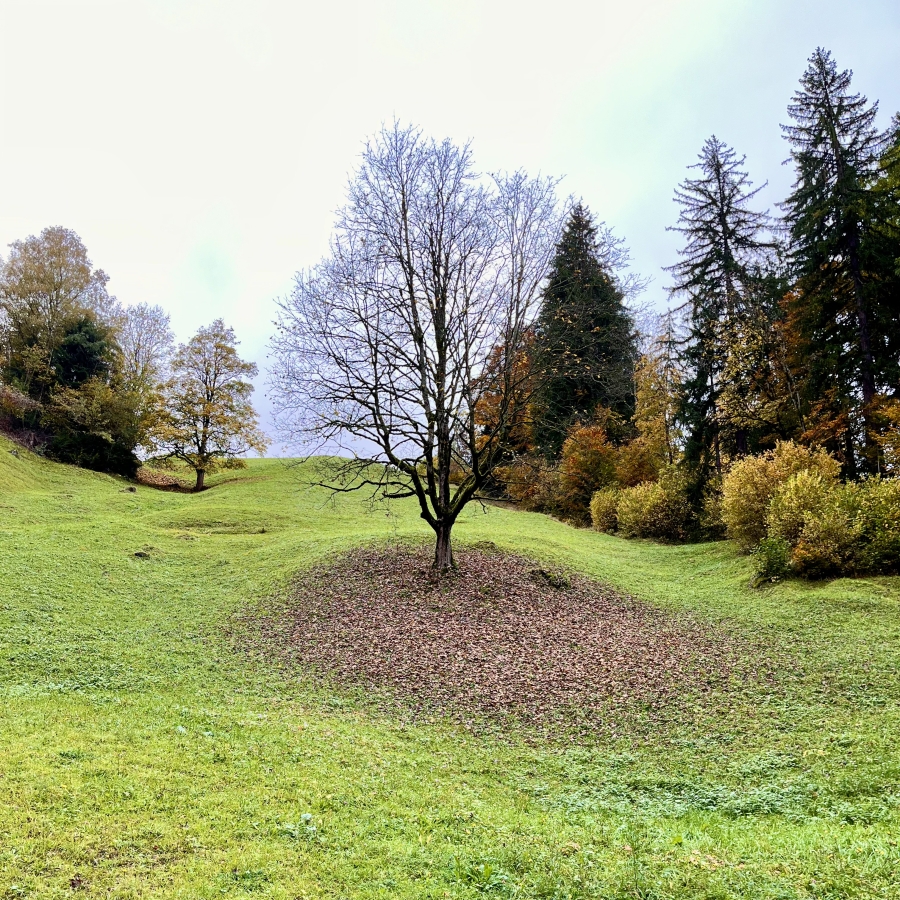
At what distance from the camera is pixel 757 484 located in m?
16.6

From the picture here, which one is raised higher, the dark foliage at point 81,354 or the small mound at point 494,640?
the dark foliage at point 81,354

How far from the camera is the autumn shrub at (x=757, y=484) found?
16.2 meters

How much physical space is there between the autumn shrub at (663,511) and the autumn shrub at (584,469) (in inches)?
195

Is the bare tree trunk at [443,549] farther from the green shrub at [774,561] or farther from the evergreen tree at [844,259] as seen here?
the evergreen tree at [844,259]

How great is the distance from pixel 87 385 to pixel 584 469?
29023 millimetres

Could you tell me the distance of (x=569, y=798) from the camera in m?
5.27

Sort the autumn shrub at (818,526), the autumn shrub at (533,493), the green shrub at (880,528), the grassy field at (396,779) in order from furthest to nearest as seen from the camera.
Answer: the autumn shrub at (533,493) → the autumn shrub at (818,526) → the green shrub at (880,528) → the grassy field at (396,779)

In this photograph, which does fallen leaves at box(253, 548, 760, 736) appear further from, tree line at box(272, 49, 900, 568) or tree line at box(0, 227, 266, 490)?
tree line at box(0, 227, 266, 490)

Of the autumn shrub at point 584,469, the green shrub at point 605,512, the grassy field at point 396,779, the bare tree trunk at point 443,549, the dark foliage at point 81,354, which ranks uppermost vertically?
the dark foliage at point 81,354

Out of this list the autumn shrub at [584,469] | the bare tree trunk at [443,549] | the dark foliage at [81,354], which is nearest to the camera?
the bare tree trunk at [443,549]

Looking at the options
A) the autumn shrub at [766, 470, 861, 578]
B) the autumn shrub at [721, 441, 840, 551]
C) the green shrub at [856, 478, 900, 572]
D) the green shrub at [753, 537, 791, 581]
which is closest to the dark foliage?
the autumn shrub at [721, 441, 840, 551]

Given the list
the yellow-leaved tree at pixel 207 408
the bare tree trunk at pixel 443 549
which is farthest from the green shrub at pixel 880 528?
the yellow-leaved tree at pixel 207 408

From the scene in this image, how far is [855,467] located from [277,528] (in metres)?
21.6

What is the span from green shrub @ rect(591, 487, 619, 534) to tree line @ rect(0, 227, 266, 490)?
20166 mm
